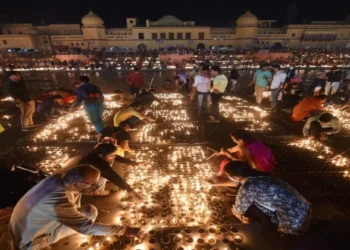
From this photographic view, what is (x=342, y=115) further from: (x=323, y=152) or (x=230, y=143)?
(x=230, y=143)

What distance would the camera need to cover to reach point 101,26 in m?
43.5

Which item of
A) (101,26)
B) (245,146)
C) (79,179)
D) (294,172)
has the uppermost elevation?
(101,26)

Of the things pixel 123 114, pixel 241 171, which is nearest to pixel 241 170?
pixel 241 171

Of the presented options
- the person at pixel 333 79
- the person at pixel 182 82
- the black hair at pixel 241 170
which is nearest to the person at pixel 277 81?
the person at pixel 333 79

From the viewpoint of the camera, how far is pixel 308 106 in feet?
19.9

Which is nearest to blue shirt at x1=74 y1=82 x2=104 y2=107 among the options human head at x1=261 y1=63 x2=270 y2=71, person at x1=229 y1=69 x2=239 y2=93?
human head at x1=261 y1=63 x2=270 y2=71

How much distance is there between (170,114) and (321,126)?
4.69 meters

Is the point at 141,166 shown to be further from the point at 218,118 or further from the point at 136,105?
the point at 218,118

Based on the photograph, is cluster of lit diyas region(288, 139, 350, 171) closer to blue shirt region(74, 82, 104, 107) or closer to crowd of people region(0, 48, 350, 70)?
blue shirt region(74, 82, 104, 107)

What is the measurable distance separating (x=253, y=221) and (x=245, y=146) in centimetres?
120

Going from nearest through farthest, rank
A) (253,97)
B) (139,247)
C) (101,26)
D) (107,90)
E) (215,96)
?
1. (139,247)
2. (215,96)
3. (253,97)
4. (107,90)
5. (101,26)

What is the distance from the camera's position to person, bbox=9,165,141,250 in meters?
2.03

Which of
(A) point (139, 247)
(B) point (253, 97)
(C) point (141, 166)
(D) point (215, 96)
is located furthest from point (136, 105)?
(B) point (253, 97)

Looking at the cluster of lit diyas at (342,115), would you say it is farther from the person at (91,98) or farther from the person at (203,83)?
the person at (91,98)
